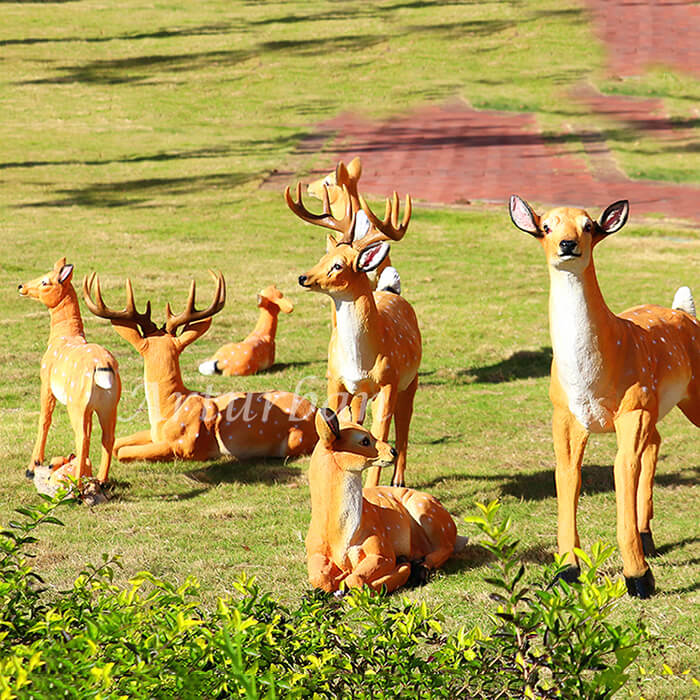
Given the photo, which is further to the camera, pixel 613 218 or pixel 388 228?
pixel 388 228

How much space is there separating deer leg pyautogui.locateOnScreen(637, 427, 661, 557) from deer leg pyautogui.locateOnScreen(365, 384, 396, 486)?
1597mm

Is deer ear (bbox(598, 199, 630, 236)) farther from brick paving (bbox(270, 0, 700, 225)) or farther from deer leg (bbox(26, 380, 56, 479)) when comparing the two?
brick paving (bbox(270, 0, 700, 225))

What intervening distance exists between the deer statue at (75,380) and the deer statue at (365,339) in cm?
141

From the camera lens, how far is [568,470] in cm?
577

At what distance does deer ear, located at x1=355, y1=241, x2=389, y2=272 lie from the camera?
21.2ft

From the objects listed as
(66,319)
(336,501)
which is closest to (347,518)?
(336,501)

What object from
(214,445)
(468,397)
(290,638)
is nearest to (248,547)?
(214,445)

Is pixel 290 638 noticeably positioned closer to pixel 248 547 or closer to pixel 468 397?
pixel 248 547

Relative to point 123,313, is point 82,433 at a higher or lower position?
lower

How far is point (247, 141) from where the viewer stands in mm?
24172

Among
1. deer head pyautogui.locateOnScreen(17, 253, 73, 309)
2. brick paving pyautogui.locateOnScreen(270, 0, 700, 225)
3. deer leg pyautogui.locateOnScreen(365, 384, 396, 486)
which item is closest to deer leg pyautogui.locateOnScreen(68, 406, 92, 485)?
deer head pyautogui.locateOnScreen(17, 253, 73, 309)

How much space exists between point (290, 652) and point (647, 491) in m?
3.36

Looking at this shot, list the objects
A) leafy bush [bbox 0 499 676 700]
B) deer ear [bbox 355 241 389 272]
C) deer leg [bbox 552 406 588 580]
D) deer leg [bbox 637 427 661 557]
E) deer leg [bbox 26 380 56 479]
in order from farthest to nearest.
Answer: deer leg [bbox 26 380 56 479], deer ear [bbox 355 241 389 272], deer leg [bbox 637 427 661 557], deer leg [bbox 552 406 588 580], leafy bush [bbox 0 499 676 700]

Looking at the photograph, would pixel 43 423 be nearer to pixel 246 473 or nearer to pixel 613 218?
pixel 246 473
